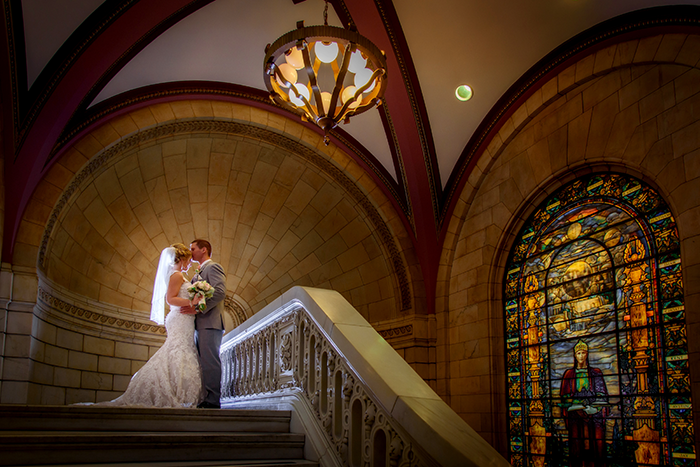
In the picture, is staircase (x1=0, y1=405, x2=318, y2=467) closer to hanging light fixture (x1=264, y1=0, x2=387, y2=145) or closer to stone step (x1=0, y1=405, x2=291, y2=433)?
stone step (x1=0, y1=405, x2=291, y2=433)

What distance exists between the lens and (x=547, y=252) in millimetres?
6945

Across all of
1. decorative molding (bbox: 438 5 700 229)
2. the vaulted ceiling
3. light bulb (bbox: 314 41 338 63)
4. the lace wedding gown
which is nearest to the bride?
the lace wedding gown

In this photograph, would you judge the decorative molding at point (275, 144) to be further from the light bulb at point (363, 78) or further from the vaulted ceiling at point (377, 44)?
the light bulb at point (363, 78)

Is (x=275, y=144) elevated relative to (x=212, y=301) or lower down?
elevated

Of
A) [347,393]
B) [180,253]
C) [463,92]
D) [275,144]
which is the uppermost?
[463,92]

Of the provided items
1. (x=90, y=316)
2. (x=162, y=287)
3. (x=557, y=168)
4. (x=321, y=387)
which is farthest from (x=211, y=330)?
(x=557, y=168)

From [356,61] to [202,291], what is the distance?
2.38 meters

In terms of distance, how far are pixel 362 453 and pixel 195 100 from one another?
6.68 metres

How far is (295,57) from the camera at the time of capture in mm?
4809

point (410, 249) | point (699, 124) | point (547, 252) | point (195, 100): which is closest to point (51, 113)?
point (195, 100)

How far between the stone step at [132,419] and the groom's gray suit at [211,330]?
1.11 metres

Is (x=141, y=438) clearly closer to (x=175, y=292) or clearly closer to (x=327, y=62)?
(x=175, y=292)

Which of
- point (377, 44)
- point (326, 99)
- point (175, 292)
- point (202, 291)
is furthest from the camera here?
point (377, 44)

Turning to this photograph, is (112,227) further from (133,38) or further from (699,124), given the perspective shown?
(699,124)
